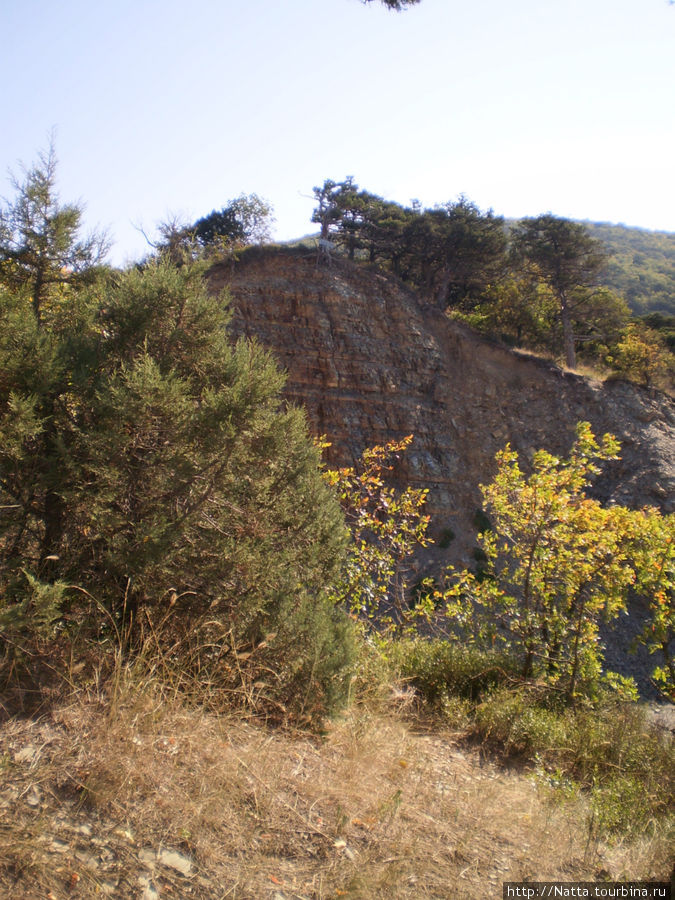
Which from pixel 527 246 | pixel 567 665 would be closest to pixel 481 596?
pixel 567 665

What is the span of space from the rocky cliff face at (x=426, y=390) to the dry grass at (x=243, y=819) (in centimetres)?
1547

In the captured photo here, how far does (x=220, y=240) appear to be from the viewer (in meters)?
22.0

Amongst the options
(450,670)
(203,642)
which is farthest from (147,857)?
(450,670)

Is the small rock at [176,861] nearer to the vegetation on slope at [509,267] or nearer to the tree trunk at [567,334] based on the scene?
the vegetation on slope at [509,267]

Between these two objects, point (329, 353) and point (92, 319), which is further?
point (329, 353)

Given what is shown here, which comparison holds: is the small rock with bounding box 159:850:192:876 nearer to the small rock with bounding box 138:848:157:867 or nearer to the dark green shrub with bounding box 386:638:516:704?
the small rock with bounding box 138:848:157:867

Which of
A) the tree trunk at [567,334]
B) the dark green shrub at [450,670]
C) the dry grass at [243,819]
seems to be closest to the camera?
the dry grass at [243,819]

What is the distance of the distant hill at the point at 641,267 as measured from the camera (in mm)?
44625

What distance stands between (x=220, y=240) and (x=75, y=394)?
1961cm

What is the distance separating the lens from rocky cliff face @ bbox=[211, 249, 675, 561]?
19.8 meters

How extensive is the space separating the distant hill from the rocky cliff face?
27.4 feet

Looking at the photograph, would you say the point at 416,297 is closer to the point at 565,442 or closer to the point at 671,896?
the point at 565,442

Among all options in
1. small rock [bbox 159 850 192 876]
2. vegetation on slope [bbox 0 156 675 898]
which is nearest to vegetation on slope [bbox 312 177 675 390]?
vegetation on slope [bbox 0 156 675 898]

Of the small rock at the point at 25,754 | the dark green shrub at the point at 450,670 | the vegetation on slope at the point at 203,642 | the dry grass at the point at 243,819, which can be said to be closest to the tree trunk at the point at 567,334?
the vegetation on slope at the point at 203,642
